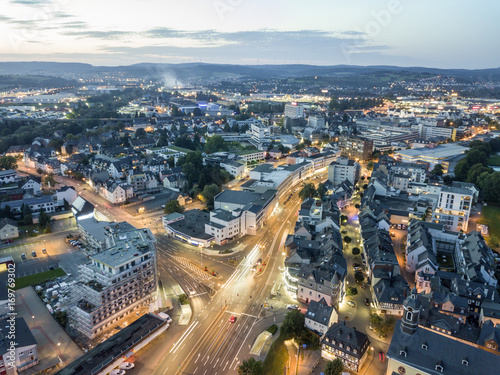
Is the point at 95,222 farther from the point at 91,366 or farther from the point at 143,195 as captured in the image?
the point at 91,366

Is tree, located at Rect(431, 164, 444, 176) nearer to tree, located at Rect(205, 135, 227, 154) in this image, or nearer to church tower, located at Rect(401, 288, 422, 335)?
tree, located at Rect(205, 135, 227, 154)

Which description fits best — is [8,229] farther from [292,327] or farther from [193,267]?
[292,327]

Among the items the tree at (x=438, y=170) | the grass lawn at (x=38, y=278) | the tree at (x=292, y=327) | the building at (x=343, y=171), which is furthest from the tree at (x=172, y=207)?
the tree at (x=438, y=170)

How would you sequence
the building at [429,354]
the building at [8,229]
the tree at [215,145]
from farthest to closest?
the tree at [215,145], the building at [8,229], the building at [429,354]

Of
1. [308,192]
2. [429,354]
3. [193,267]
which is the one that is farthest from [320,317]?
[308,192]

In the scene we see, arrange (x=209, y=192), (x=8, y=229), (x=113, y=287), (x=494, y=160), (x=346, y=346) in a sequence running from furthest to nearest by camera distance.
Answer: (x=494, y=160), (x=209, y=192), (x=8, y=229), (x=113, y=287), (x=346, y=346)

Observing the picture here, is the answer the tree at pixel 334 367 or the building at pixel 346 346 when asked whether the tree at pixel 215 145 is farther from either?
the tree at pixel 334 367

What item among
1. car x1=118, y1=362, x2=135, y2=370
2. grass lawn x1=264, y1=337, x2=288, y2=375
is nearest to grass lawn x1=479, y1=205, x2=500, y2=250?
grass lawn x1=264, y1=337, x2=288, y2=375
